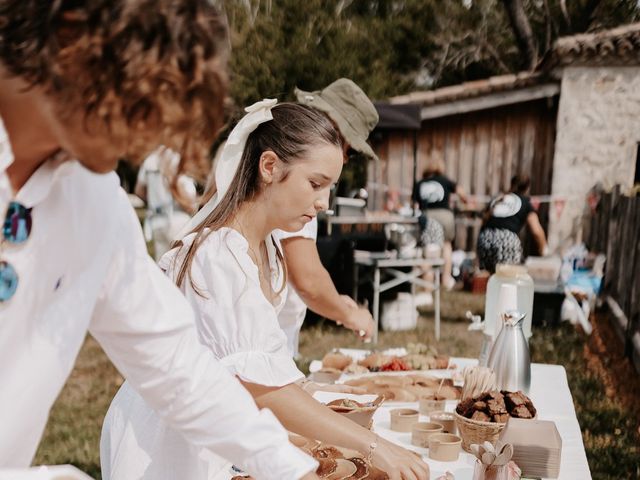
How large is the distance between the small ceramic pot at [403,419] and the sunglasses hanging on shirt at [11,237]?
1550 mm

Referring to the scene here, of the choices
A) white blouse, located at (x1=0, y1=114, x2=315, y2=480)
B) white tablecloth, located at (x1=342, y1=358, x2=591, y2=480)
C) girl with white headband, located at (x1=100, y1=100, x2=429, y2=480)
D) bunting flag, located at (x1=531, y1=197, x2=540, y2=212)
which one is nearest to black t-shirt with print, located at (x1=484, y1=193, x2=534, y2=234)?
bunting flag, located at (x1=531, y1=197, x2=540, y2=212)

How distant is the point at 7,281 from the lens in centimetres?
90

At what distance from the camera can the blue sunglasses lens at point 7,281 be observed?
89cm

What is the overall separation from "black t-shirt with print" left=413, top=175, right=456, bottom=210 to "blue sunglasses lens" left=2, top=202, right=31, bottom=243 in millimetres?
8130

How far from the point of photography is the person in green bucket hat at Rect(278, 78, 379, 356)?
95.5 inches

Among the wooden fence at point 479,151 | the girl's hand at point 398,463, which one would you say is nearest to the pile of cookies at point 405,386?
the girl's hand at point 398,463

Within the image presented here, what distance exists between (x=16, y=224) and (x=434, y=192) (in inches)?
321

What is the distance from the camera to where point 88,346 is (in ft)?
21.8

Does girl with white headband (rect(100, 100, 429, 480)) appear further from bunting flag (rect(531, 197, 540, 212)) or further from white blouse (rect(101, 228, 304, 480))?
bunting flag (rect(531, 197, 540, 212))

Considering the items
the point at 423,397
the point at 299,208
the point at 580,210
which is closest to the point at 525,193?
the point at 580,210

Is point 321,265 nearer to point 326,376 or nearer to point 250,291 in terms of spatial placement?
point 326,376

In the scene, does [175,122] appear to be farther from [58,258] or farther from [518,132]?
[518,132]

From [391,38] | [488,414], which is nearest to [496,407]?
[488,414]

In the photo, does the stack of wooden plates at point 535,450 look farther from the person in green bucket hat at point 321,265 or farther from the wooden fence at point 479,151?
the wooden fence at point 479,151
